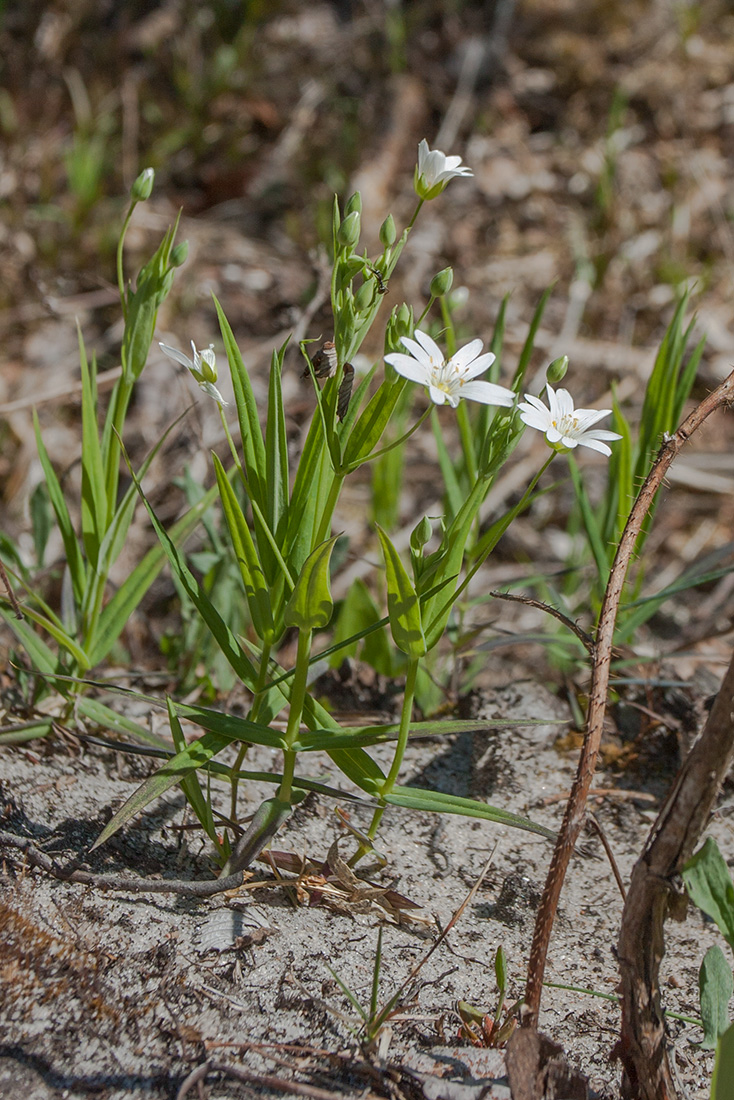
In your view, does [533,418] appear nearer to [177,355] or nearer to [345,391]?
[345,391]

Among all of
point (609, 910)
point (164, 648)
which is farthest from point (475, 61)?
point (609, 910)

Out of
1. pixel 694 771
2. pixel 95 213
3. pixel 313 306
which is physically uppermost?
pixel 95 213

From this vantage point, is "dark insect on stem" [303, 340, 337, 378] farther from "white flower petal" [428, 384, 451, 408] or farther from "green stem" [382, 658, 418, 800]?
"green stem" [382, 658, 418, 800]

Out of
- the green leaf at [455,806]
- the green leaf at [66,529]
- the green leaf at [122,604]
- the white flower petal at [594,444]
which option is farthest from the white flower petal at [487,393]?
the green leaf at [66,529]

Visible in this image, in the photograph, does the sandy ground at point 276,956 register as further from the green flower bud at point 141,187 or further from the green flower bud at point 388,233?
the green flower bud at point 141,187

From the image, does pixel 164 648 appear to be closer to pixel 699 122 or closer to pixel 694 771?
pixel 694 771

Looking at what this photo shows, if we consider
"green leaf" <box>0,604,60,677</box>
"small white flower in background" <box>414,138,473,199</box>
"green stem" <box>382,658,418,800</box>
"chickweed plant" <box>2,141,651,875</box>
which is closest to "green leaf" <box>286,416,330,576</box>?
"chickweed plant" <box>2,141,651,875</box>

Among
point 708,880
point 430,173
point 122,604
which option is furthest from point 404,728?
point 430,173
